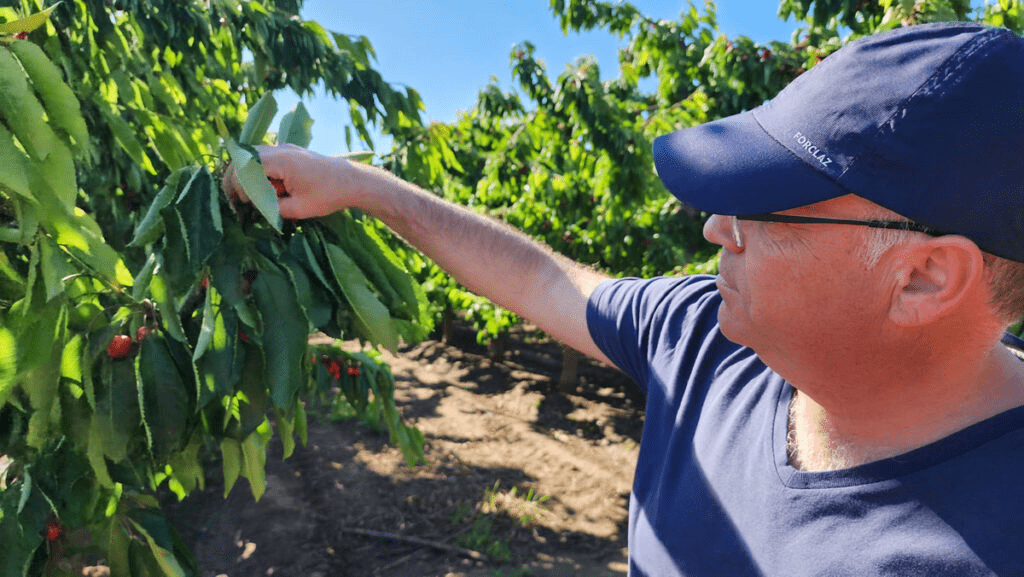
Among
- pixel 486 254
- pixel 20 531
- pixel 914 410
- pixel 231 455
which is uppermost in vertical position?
pixel 486 254

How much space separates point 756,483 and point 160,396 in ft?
3.59

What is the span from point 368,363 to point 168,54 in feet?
6.27

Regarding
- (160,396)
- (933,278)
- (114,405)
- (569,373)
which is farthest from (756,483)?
(569,373)

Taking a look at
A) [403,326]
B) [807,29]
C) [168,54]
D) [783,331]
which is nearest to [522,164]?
[807,29]

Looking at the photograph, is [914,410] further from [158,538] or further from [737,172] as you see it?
[158,538]

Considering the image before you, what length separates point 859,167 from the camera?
85 cm

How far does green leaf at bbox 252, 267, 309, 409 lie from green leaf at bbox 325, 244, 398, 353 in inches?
3.8

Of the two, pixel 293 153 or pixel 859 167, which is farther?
pixel 293 153

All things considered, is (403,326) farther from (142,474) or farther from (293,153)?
(142,474)

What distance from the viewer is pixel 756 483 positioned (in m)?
1.03

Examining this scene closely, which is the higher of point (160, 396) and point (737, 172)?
point (737, 172)

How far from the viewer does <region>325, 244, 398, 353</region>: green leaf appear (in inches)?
47.1

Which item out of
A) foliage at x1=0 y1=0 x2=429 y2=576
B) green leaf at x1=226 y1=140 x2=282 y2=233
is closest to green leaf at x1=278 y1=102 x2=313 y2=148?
foliage at x1=0 y1=0 x2=429 y2=576

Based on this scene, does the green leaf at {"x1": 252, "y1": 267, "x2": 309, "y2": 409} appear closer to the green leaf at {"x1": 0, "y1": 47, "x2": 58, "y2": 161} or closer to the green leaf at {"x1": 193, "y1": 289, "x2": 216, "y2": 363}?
the green leaf at {"x1": 193, "y1": 289, "x2": 216, "y2": 363}
